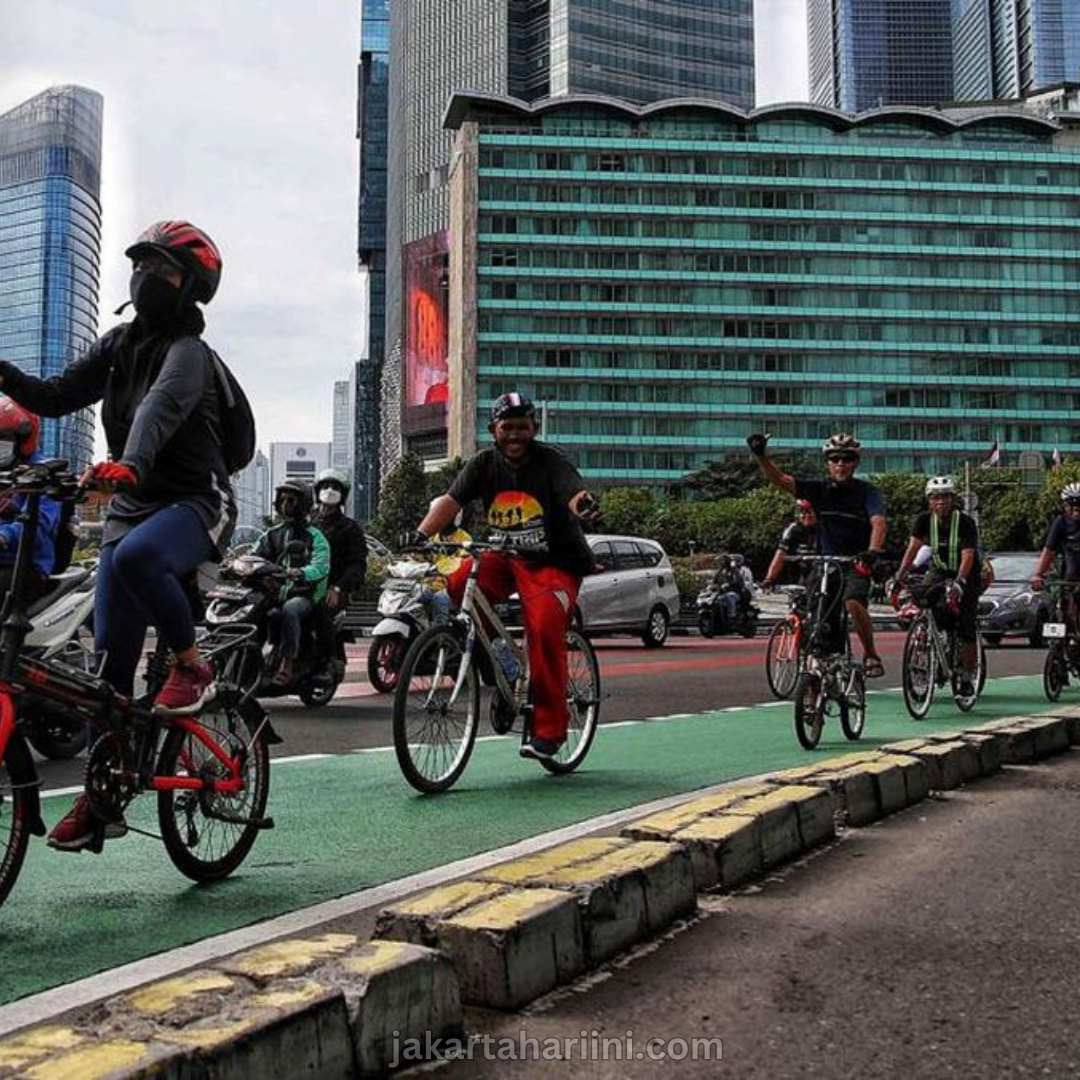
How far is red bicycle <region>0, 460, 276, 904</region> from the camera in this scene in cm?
333

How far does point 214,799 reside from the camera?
4055mm

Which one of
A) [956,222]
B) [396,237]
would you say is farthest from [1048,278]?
[396,237]

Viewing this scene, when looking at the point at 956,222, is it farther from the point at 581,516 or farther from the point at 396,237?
the point at 581,516

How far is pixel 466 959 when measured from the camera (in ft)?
9.68

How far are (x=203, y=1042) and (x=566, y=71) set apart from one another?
476 feet

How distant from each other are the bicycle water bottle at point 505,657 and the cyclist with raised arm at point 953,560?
4731 millimetres

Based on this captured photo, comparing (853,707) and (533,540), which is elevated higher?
(533,540)

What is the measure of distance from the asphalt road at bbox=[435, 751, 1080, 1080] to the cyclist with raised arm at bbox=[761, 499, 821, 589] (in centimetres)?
442

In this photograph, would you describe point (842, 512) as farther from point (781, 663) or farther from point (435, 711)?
point (435, 711)

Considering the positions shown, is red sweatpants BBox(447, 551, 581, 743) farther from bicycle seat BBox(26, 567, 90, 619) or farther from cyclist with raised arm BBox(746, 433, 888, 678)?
cyclist with raised arm BBox(746, 433, 888, 678)

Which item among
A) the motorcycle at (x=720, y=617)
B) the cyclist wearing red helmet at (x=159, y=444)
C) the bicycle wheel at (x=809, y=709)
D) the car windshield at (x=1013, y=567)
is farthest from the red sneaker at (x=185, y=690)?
the motorcycle at (x=720, y=617)

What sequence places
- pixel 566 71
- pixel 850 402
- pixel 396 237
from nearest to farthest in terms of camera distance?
1. pixel 850 402
2. pixel 566 71
3. pixel 396 237

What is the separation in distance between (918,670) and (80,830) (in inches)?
287

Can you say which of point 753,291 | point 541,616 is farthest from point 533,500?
point 753,291
